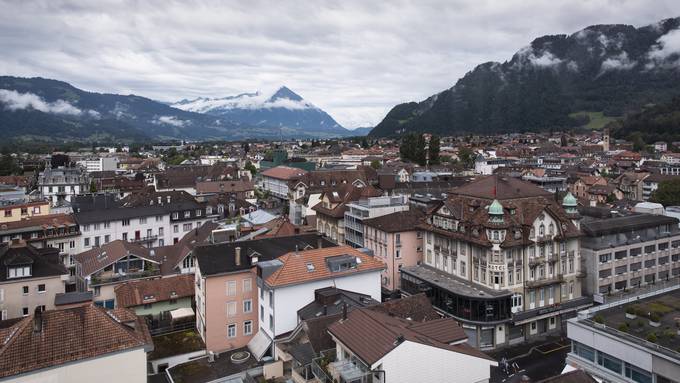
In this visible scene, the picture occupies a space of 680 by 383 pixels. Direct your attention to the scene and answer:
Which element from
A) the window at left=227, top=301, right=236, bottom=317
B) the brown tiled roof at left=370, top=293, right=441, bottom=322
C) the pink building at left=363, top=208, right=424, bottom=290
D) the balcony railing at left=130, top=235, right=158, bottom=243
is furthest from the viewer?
the balcony railing at left=130, top=235, right=158, bottom=243

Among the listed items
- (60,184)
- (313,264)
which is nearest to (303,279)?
(313,264)

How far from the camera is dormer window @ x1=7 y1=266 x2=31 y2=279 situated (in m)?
44.2

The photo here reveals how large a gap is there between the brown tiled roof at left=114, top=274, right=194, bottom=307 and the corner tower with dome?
22446mm

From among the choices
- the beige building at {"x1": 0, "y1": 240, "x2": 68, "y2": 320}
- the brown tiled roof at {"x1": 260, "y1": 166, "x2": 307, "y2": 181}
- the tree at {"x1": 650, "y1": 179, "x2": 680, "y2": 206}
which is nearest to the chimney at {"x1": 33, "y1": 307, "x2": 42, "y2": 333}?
the beige building at {"x1": 0, "y1": 240, "x2": 68, "y2": 320}

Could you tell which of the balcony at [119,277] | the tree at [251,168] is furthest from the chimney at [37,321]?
the tree at [251,168]

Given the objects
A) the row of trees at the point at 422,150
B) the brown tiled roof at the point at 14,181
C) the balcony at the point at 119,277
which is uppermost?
the row of trees at the point at 422,150

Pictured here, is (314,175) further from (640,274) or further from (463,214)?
(640,274)

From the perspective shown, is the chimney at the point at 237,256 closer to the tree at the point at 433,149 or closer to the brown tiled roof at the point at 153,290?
the brown tiled roof at the point at 153,290

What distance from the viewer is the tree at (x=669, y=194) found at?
84.9 metres

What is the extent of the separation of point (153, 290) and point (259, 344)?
1261 centimetres

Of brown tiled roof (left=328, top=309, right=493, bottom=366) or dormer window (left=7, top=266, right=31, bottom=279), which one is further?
dormer window (left=7, top=266, right=31, bottom=279)

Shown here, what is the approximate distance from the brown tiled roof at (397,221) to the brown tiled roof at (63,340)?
31597mm

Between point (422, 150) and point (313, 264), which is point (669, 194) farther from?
point (313, 264)

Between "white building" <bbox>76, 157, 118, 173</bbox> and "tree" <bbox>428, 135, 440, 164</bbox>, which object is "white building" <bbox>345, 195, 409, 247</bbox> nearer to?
"tree" <bbox>428, 135, 440, 164</bbox>
